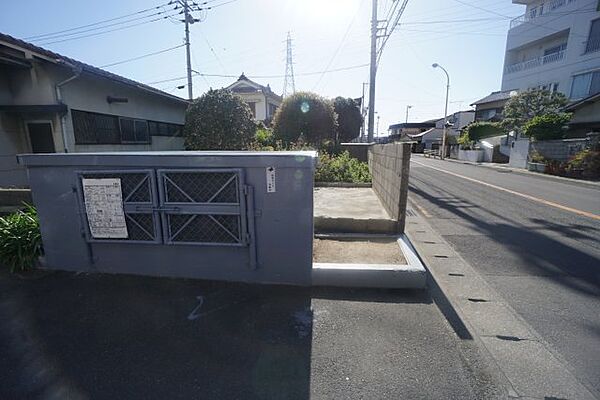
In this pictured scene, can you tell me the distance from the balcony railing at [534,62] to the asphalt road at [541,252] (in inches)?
771

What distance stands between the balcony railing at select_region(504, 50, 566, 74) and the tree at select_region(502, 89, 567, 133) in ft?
16.1

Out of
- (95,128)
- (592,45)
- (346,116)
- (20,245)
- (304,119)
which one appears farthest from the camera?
(346,116)

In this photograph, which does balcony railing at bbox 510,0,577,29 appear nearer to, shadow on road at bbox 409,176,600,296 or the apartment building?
the apartment building

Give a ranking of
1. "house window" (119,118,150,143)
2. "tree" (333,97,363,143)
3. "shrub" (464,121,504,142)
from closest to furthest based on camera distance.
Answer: "house window" (119,118,150,143) → "tree" (333,97,363,143) → "shrub" (464,121,504,142)

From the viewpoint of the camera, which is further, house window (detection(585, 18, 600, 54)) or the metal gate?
house window (detection(585, 18, 600, 54))

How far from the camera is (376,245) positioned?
446cm

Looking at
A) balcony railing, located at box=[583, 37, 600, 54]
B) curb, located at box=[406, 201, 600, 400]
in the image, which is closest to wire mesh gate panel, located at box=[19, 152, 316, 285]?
curb, located at box=[406, 201, 600, 400]

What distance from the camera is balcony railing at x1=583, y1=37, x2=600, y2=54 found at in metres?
19.4

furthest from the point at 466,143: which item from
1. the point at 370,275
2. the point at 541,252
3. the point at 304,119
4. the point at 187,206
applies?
the point at 187,206

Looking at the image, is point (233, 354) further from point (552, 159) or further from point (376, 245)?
point (552, 159)

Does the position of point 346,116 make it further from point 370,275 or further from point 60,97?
point 370,275

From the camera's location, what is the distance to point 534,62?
2422 centimetres

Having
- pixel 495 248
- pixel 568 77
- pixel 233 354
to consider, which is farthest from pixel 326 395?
pixel 568 77

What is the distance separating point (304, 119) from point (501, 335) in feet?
48.3
